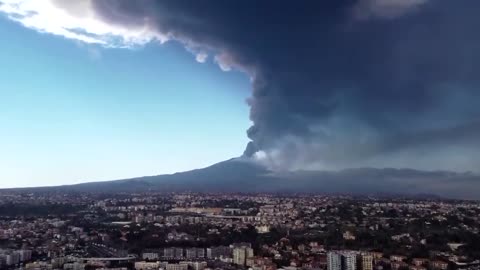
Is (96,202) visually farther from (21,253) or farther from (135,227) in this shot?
(21,253)

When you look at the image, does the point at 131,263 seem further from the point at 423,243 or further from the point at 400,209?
the point at 400,209

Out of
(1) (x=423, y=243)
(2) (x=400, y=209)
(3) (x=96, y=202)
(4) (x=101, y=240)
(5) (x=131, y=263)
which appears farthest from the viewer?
(3) (x=96, y=202)

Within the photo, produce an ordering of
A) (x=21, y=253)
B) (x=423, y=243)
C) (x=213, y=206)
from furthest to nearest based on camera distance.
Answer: (x=213, y=206) < (x=423, y=243) < (x=21, y=253)

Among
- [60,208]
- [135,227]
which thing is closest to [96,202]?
[60,208]

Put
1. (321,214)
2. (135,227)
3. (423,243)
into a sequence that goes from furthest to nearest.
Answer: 1. (321,214)
2. (135,227)
3. (423,243)

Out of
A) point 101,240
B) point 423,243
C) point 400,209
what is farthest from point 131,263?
point 400,209

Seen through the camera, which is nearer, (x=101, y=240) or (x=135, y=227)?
(x=101, y=240)
